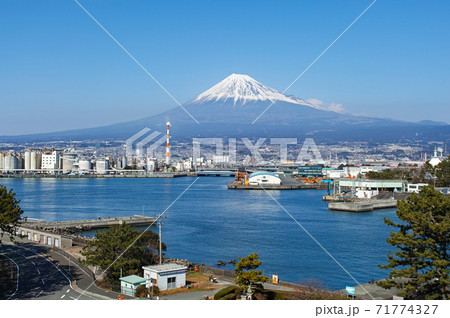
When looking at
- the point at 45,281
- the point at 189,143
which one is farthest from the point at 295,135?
the point at 45,281

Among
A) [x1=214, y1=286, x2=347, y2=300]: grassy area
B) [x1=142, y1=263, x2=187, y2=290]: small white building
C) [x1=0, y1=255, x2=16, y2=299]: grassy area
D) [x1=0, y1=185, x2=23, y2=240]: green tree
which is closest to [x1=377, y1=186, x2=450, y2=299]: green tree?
[x1=214, y1=286, x2=347, y2=300]: grassy area

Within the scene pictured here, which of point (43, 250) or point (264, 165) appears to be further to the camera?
point (264, 165)

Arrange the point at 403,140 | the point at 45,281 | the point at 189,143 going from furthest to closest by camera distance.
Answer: the point at 403,140
the point at 189,143
the point at 45,281

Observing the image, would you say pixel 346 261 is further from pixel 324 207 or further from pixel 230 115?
pixel 230 115

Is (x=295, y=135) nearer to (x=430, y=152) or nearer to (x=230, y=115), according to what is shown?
(x=230, y=115)
